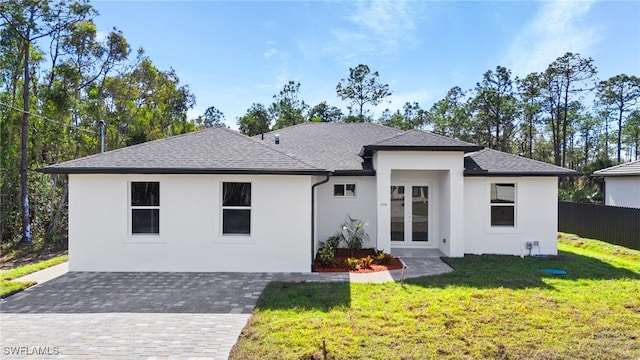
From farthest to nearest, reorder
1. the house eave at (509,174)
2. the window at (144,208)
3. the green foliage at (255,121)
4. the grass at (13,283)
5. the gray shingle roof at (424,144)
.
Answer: the green foliage at (255,121) → the house eave at (509,174) → the gray shingle roof at (424,144) → the window at (144,208) → the grass at (13,283)

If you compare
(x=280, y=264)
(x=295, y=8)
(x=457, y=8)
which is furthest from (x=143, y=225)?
(x=457, y=8)

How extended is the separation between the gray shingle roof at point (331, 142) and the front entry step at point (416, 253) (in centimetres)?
323

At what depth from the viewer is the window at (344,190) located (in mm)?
12516

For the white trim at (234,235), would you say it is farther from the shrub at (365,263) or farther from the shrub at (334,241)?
the shrub at (365,263)

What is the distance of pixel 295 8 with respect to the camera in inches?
521

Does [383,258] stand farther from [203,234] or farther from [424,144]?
[203,234]

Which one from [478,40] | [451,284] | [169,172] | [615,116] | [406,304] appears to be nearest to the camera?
[406,304]

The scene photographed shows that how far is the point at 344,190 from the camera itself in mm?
12523

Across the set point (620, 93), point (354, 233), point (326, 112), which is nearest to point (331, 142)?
point (354, 233)

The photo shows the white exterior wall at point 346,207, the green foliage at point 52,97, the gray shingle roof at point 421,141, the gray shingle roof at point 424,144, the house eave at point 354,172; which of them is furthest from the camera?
the green foliage at point 52,97

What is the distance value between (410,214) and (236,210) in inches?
257

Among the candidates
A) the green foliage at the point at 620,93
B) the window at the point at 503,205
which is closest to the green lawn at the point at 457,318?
the window at the point at 503,205

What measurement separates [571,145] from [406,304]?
5028cm

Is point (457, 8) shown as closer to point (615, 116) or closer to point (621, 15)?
point (621, 15)
